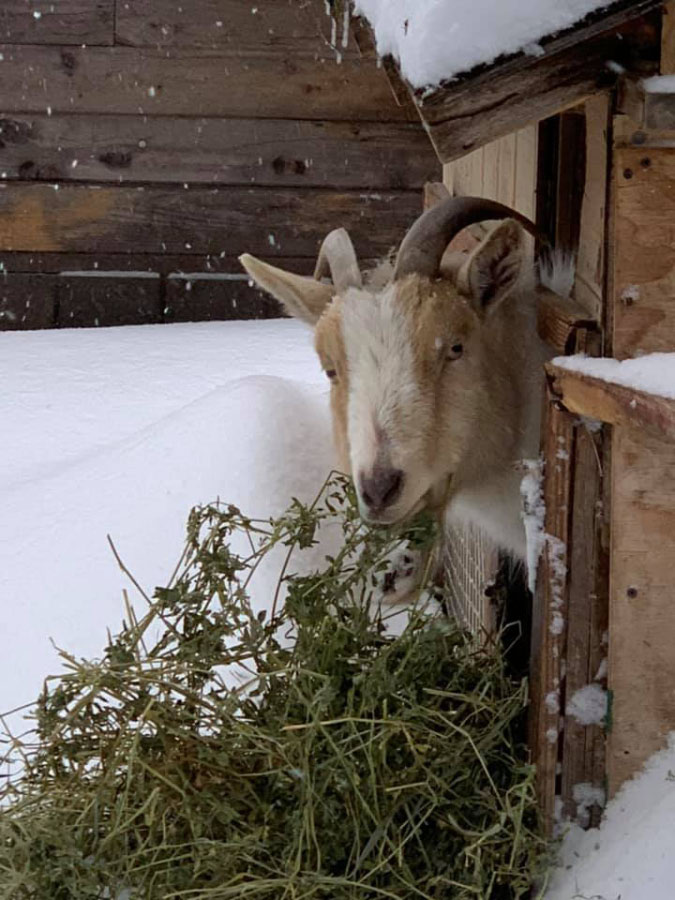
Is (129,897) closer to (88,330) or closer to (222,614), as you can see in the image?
(222,614)

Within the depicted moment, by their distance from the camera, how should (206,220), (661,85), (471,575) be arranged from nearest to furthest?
1. (661,85)
2. (471,575)
3. (206,220)

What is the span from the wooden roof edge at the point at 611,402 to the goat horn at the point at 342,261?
0.76 metres

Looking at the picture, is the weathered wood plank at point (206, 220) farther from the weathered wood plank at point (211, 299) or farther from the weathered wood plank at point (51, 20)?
the weathered wood plank at point (51, 20)

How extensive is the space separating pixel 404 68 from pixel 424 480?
1.01 metres

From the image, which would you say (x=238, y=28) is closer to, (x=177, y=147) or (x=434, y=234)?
(x=177, y=147)

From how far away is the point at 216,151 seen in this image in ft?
29.9

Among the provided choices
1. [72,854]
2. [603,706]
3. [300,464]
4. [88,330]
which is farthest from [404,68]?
[88,330]

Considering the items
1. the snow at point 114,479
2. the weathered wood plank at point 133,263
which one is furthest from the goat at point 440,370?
the weathered wood plank at point 133,263

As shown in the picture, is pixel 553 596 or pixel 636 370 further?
pixel 553 596

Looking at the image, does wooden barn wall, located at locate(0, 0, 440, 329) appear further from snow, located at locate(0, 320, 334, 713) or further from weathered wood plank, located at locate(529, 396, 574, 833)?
weathered wood plank, located at locate(529, 396, 574, 833)

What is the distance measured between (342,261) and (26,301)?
5785mm

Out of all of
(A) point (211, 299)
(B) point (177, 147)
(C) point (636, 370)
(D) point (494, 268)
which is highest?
(B) point (177, 147)

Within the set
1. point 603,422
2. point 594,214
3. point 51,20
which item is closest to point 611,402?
point 603,422

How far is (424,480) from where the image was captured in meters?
3.31
